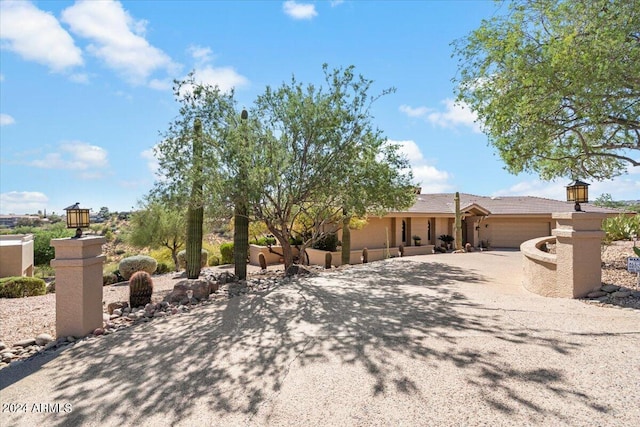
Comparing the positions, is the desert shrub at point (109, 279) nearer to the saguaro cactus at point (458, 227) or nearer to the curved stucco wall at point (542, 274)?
the curved stucco wall at point (542, 274)

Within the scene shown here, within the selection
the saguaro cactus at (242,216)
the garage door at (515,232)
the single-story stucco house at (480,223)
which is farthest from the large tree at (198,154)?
the garage door at (515,232)

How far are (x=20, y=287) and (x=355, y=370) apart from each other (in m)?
13.4

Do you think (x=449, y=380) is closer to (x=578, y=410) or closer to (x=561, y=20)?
(x=578, y=410)

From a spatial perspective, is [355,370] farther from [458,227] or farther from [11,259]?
[458,227]

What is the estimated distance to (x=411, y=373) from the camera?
4.03m

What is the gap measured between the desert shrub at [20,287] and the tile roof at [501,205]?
786 inches

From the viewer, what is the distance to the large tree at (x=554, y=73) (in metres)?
7.43

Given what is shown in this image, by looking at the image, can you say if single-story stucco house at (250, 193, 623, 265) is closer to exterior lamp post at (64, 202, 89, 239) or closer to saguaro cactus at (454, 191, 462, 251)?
saguaro cactus at (454, 191, 462, 251)

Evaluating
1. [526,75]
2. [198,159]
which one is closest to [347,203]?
[198,159]

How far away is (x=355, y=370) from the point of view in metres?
4.18

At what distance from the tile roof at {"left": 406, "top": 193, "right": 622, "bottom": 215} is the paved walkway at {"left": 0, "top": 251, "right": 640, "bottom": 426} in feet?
60.8

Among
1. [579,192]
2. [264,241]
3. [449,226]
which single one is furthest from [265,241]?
[579,192]

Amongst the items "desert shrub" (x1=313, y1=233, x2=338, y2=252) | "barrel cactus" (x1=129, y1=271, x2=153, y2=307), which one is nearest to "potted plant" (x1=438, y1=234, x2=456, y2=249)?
"desert shrub" (x1=313, y1=233, x2=338, y2=252)

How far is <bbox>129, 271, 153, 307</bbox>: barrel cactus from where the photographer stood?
8.48 meters
